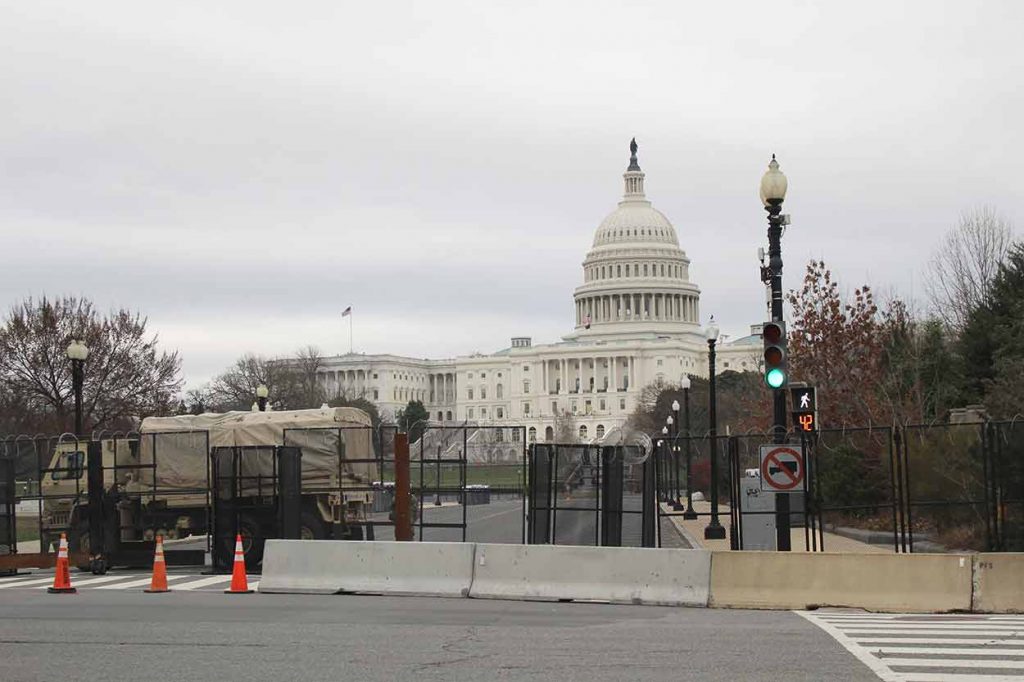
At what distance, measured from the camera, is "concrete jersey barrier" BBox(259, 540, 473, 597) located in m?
20.8

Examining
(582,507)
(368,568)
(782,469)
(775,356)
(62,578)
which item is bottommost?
(62,578)

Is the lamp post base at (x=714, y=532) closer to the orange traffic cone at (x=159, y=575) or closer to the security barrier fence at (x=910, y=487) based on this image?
the security barrier fence at (x=910, y=487)

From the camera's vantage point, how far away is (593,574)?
2019 centimetres

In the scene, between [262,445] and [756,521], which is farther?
[756,521]

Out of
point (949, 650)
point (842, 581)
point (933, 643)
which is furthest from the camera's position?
point (842, 581)

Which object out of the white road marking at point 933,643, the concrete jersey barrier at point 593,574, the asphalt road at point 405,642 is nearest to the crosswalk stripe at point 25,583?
the asphalt road at point 405,642

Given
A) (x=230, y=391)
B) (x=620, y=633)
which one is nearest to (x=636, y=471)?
(x=620, y=633)

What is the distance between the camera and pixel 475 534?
140 feet

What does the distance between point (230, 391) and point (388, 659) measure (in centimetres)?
11280

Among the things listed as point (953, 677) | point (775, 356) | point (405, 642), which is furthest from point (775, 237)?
point (953, 677)

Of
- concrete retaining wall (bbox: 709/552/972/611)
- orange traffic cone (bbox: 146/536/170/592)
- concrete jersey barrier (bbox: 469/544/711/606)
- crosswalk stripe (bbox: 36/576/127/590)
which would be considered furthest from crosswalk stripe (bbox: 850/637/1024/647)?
crosswalk stripe (bbox: 36/576/127/590)

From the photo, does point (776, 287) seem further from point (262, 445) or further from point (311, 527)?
point (262, 445)

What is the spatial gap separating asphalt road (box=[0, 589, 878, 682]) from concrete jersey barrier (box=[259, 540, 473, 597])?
1.24m

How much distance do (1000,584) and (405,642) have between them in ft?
25.6
